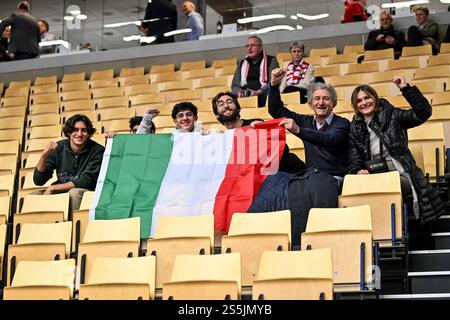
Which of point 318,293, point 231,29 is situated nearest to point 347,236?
point 318,293

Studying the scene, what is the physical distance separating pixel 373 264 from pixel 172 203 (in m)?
1.70

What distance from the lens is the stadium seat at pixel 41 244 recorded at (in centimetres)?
611

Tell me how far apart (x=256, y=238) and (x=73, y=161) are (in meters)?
2.14

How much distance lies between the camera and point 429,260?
18.7 ft

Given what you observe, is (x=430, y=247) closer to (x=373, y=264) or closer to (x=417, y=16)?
(x=373, y=264)

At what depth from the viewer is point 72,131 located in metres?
7.11

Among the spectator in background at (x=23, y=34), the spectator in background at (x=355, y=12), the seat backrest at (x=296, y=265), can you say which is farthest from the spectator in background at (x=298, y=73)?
the spectator in background at (x=23, y=34)

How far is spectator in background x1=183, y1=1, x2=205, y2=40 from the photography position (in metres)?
12.1

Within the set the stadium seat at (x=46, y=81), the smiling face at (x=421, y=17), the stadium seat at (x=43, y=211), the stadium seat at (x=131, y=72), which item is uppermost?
the smiling face at (x=421, y=17)

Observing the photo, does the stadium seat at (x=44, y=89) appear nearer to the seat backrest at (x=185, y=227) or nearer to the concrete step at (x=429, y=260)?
the seat backrest at (x=185, y=227)

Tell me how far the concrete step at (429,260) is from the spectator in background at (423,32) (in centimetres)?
506

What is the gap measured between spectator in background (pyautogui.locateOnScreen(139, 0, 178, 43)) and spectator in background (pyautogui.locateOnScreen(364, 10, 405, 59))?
2905 mm

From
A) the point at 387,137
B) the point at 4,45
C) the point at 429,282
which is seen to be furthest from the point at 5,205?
the point at 4,45

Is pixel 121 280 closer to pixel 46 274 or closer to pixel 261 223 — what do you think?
pixel 46 274
